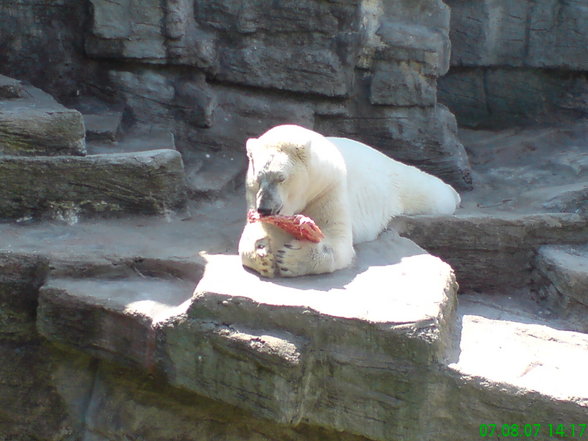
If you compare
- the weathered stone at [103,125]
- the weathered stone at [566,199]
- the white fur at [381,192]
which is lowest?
the weathered stone at [566,199]

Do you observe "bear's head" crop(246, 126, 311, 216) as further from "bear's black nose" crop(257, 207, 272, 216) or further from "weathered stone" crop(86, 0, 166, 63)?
"weathered stone" crop(86, 0, 166, 63)

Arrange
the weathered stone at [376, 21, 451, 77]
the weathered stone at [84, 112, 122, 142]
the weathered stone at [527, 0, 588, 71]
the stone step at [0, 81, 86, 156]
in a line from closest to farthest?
the stone step at [0, 81, 86, 156] < the weathered stone at [84, 112, 122, 142] < the weathered stone at [376, 21, 451, 77] < the weathered stone at [527, 0, 588, 71]

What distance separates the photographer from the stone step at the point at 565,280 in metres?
4.64

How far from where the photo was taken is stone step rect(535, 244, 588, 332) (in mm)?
4645

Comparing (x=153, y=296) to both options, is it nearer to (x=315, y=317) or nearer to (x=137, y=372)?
(x=137, y=372)

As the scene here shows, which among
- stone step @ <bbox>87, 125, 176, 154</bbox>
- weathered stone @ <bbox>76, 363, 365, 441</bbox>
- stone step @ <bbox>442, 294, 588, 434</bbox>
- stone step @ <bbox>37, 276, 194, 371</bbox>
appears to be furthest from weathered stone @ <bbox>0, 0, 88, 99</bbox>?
stone step @ <bbox>442, 294, 588, 434</bbox>

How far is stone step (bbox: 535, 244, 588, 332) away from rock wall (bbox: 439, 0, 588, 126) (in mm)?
3075

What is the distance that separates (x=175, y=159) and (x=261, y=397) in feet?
6.15

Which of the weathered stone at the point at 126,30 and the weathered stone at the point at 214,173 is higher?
the weathered stone at the point at 126,30

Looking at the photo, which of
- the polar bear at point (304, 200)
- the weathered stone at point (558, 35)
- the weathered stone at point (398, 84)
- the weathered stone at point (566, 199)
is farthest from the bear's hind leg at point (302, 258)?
the weathered stone at point (558, 35)

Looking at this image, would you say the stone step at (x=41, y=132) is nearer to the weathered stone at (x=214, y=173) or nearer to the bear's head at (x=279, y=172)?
the weathered stone at (x=214, y=173)

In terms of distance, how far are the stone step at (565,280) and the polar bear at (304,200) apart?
3.73 ft

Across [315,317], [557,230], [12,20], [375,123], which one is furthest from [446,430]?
[12,20]

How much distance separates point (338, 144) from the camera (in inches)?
179
